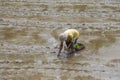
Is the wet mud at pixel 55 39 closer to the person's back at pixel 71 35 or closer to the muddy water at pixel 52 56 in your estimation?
the muddy water at pixel 52 56

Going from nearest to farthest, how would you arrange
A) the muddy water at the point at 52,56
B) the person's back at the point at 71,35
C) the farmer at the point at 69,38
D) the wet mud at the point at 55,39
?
the muddy water at the point at 52,56
the wet mud at the point at 55,39
the farmer at the point at 69,38
the person's back at the point at 71,35

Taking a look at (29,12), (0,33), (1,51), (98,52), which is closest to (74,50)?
(98,52)

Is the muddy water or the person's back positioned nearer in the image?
the muddy water

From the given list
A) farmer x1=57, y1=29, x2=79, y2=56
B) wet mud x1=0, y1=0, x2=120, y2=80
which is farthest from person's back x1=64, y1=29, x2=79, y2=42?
wet mud x1=0, y1=0, x2=120, y2=80

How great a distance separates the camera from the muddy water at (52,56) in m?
7.04

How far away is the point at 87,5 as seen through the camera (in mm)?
11586

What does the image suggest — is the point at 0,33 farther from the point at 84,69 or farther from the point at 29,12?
A: the point at 84,69

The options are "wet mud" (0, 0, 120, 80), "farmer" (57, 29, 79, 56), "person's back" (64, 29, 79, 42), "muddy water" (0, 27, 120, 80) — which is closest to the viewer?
"muddy water" (0, 27, 120, 80)

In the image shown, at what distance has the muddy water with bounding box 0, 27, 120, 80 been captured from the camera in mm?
7043

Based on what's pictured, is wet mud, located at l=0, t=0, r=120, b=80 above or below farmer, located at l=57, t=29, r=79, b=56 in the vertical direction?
below

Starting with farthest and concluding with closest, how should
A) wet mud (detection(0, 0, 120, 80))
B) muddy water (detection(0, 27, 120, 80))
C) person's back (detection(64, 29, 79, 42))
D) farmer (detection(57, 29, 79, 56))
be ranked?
person's back (detection(64, 29, 79, 42)) < farmer (detection(57, 29, 79, 56)) < wet mud (detection(0, 0, 120, 80)) < muddy water (detection(0, 27, 120, 80))

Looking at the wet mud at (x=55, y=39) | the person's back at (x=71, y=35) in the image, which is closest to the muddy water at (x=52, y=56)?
the wet mud at (x=55, y=39)

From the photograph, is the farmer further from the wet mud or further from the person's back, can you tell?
the wet mud

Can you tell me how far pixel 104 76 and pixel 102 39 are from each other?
1987 mm
